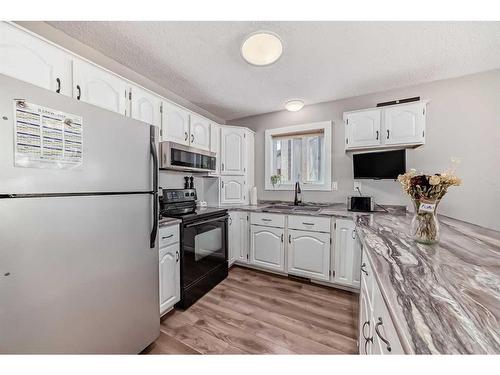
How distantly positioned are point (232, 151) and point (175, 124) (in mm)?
981

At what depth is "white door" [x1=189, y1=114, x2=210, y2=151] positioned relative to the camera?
2355 millimetres

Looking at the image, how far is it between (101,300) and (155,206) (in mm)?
605

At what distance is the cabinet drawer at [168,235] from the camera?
164 cm

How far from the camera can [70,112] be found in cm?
93

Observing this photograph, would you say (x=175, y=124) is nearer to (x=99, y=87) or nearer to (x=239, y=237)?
(x=99, y=87)

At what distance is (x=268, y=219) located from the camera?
2525mm

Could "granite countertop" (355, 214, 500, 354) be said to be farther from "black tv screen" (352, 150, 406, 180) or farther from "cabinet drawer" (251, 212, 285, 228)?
"cabinet drawer" (251, 212, 285, 228)

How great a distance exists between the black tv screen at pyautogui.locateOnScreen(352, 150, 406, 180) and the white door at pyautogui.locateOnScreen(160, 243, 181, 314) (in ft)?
7.60


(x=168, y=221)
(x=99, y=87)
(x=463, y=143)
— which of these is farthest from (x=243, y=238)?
(x=463, y=143)

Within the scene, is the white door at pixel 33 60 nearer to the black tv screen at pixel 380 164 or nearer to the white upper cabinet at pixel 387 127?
the white upper cabinet at pixel 387 127

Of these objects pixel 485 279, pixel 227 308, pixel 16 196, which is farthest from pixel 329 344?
pixel 16 196

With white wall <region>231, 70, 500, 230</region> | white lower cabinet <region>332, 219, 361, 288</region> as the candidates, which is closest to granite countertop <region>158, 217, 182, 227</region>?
white lower cabinet <region>332, 219, 361, 288</region>

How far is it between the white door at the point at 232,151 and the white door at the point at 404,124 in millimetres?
Answer: 1878
